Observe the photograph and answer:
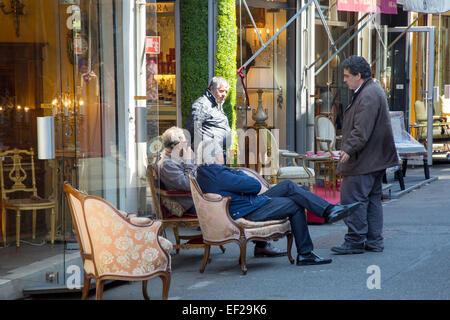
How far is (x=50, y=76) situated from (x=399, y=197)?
21.0 ft

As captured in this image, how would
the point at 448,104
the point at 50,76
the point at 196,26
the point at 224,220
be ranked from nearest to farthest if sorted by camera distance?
1. the point at 224,220
2. the point at 50,76
3. the point at 196,26
4. the point at 448,104

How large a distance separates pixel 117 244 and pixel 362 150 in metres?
3.01

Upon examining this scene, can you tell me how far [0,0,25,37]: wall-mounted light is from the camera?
700 centimetres

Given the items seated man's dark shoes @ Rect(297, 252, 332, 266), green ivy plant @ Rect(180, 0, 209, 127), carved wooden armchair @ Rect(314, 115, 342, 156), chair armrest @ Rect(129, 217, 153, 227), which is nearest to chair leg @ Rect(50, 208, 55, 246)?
chair armrest @ Rect(129, 217, 153, 227)

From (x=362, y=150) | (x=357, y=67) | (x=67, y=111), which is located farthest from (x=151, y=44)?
(x=362, y=150)

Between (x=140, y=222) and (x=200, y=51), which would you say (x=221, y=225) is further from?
(x=200, y=51)

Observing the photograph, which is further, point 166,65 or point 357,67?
point 166,65

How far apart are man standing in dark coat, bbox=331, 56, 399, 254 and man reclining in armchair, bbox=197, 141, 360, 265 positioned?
0.47 m

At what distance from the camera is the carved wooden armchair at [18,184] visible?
22.1 feet

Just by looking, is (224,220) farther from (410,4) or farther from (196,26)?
(410,4)

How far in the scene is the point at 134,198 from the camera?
638 cm

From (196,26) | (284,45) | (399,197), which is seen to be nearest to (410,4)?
(284,45)

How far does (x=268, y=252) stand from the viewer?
709 cm

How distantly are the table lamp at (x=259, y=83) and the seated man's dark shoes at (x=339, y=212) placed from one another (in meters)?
4.96
